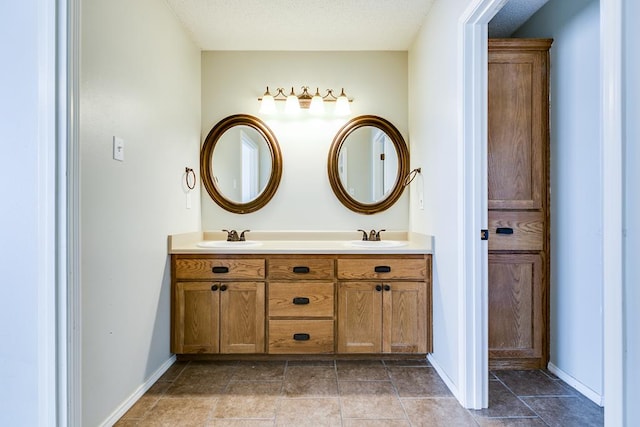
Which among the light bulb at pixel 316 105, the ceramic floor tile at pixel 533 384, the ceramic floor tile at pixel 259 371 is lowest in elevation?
the ceramic floor tile at pixel 259 371

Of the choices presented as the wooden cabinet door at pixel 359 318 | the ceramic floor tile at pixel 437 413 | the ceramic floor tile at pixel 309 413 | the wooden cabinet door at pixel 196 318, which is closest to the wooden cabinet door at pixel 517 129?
the wooden cabinet door at pixel 359 318

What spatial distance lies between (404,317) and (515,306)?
689mm

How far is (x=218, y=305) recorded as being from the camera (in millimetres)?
2357

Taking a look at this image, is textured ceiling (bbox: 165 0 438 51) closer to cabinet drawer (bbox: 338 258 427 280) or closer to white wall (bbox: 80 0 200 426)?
white wall (bbox: 80 0 200 426)

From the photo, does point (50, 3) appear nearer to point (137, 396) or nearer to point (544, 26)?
point (137, 396)

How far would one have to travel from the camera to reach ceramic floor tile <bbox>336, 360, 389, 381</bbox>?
2162 mm

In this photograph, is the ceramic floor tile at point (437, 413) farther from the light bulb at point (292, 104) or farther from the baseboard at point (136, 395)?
the light bulb at point (292, 104)

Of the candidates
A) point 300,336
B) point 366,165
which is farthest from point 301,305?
point 366,165

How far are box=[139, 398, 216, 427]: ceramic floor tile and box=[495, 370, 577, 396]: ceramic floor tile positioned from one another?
1.69 meters

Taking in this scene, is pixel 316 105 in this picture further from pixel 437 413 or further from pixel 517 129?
pixel 437 413

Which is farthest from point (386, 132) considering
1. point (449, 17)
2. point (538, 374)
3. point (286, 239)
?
point (538, 374)

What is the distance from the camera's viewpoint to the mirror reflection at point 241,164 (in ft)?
9.46

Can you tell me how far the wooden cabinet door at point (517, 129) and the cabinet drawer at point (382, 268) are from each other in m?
0.62

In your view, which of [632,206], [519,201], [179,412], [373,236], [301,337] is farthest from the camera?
[373,236]
